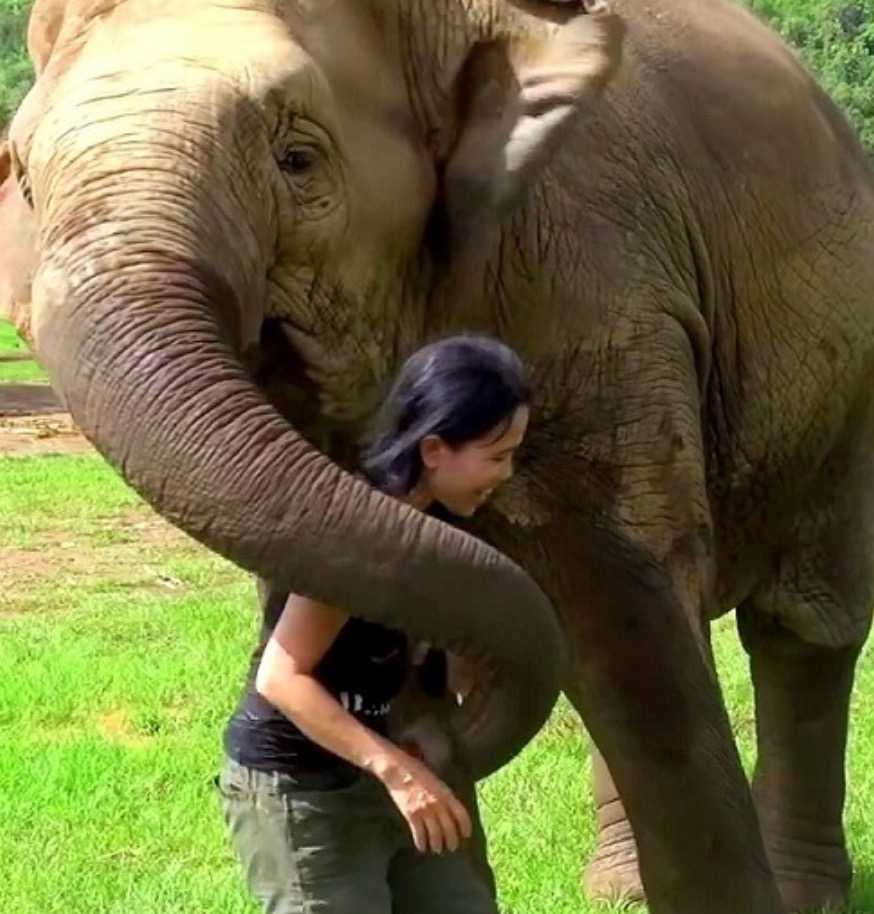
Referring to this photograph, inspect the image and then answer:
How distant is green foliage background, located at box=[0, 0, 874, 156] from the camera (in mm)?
46094

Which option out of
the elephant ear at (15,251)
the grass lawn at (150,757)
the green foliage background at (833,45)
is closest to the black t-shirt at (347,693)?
the elephant ear at (15,251)

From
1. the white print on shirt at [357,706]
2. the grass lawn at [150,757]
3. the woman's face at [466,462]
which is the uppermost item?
the woman's face at [466,462]

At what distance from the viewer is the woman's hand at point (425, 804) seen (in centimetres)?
320

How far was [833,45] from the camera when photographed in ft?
181

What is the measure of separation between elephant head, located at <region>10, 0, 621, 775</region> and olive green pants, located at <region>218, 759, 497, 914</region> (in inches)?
13.9

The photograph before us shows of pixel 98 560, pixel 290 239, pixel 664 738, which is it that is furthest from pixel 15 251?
pixel 98 560

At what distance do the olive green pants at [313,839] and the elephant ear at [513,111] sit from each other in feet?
3.31

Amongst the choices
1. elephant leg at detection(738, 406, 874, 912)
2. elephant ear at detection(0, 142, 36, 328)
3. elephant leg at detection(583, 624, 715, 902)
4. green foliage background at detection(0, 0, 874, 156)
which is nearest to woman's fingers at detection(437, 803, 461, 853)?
elephant ear at detection(0, 142, 36, 328)

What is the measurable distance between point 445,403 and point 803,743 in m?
2.70

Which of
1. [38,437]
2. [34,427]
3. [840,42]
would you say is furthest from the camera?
[840,42]

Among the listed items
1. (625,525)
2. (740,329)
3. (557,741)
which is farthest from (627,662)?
(557,741)

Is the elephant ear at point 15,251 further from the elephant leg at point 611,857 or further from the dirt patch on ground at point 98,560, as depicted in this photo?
the dirt patch on ground at point 98,560

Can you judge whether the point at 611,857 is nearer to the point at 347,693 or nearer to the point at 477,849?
the point at 477,849

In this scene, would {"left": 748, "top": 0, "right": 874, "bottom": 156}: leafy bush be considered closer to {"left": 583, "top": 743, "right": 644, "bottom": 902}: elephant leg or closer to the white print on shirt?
{"left": 583, "top": 743, "right": 644, "bottom": 902}: elephant leg
